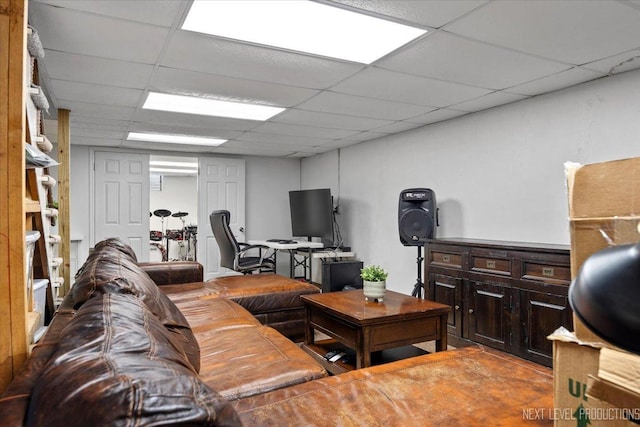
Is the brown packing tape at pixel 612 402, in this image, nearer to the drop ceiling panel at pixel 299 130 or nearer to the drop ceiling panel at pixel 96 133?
the drop ceiling panel at pixel 299 130

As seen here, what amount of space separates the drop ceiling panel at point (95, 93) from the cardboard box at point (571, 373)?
345 cm

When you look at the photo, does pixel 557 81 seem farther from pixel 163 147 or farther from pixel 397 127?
pixel 163 147

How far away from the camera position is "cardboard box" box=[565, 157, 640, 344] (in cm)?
76

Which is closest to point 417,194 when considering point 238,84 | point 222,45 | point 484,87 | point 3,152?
point 484,87

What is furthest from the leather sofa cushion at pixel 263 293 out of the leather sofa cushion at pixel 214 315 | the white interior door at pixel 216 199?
the white interior door at pixel 216 199

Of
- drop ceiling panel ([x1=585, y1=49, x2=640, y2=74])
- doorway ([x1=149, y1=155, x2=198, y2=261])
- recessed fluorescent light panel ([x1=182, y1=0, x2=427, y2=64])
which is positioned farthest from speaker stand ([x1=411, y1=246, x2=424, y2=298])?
doorway ([x1=149, y1=155, x2=198, y2=261])

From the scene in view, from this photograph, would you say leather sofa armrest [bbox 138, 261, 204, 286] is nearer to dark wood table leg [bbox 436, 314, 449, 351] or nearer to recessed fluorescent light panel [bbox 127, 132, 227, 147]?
recessed fluorescent light panel [bbox 127, 132, 227, 147]

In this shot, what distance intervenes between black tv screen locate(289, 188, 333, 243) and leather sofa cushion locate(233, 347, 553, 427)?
4395 mm

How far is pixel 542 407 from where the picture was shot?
3.77 feet

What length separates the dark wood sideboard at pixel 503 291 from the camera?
2816 mm

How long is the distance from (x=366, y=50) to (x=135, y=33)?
138cm

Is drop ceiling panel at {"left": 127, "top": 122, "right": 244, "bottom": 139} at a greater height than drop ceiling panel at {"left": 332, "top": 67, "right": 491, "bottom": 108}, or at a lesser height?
lesser

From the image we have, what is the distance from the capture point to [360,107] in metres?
3.83

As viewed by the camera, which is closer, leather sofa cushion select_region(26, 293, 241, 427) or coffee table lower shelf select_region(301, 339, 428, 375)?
leather sofa cushion select_region(26, 293, 241, 427)
